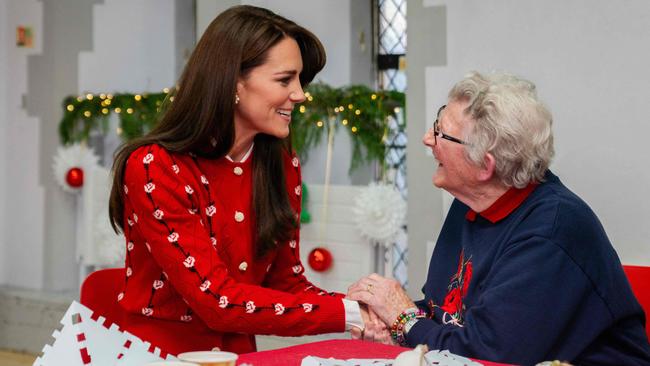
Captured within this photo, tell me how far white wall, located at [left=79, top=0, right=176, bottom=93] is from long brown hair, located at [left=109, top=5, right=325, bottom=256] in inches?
128

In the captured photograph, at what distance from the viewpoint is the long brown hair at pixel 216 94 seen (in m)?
2.29

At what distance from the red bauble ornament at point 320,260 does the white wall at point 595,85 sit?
1579 millimetres

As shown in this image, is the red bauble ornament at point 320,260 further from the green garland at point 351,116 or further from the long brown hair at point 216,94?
the long brown hair at point 216,94

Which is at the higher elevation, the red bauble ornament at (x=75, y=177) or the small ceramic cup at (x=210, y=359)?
the red bauble ornament at (x=75, y=177)

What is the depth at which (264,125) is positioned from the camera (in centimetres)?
240

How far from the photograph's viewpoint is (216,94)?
2283mm

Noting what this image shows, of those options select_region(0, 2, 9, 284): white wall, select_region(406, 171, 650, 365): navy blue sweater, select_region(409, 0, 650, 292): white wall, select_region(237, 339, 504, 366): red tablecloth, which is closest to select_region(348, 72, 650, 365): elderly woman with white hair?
select_region(406, 171, 650, 365): navy blue sweater

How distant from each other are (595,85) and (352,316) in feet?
3.67

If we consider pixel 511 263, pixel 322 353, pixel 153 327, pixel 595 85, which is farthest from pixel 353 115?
pixel 322 353

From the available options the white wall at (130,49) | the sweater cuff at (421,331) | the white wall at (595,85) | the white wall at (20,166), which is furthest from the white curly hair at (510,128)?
the white wall at (20,166)

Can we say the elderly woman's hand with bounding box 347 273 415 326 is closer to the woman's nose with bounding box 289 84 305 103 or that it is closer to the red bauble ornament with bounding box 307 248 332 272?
the woman's nose with bounding box 289 84 305 103

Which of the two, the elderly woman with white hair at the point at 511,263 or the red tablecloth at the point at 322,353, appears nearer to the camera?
the red tablecloth at the point at 322,353

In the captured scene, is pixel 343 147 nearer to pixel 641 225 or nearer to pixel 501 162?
pixel 641 225

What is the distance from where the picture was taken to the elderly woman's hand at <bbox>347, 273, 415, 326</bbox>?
2.38m
